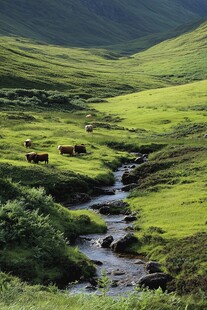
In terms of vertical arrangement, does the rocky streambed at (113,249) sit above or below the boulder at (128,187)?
below

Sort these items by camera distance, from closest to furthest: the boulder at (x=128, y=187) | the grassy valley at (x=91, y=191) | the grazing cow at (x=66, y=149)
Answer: the grassy valley at (x=91, y=191) < the boulder at (x=128, y=187) < the grazing cow at (x=66, y=149)

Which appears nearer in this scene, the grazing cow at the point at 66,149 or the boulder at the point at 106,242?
the boulder at the point at 106,242

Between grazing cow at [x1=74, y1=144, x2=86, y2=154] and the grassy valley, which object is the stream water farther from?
grazing cow at [x1=74, y1=144, x2=86, y2=154]

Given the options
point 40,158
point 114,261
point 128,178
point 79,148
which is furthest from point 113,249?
point 79,148

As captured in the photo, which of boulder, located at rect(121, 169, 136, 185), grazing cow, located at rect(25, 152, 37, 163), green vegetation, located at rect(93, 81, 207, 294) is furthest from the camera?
grazing cow, located at rect(25, 152, 37, 163)

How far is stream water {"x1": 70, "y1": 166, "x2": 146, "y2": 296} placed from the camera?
28266 mm

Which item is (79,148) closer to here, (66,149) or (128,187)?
(66,149)

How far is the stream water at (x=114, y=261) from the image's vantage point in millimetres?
28266

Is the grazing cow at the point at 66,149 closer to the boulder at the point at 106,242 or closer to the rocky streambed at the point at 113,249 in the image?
the rocky streambed at the point at 113,249

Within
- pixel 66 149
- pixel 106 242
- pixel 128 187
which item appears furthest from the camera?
pixel 66 149

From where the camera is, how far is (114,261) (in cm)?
3234

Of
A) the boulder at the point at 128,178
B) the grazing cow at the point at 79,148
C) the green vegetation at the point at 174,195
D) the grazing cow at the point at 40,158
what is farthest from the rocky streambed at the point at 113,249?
the grazing cow at the point at 79,148

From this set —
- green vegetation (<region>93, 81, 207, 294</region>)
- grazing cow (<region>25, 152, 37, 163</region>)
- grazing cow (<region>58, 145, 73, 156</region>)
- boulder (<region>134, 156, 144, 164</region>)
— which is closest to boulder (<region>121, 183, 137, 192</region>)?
green vegetation (<region>93, 81, 207, 294</region>)

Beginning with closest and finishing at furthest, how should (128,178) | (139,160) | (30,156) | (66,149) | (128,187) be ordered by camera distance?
(128,187)
(128,178)
(30,156)
(66,149)
(139,160)
